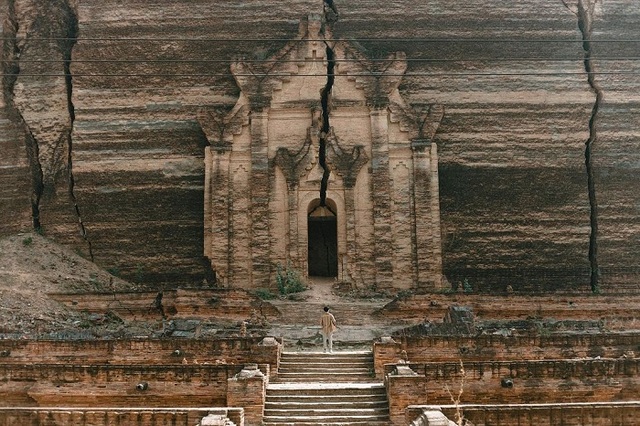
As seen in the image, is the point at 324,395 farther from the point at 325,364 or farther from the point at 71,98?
→ the point at 71,98

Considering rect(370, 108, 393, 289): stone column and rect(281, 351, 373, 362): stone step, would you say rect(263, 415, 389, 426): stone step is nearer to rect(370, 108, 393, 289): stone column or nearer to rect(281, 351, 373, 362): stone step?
rect(281, 351, 373, 362): stone step

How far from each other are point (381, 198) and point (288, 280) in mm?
4028

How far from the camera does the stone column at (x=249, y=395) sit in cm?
1228

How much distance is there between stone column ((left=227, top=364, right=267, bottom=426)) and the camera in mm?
12281

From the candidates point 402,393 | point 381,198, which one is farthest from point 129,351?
point 381,198

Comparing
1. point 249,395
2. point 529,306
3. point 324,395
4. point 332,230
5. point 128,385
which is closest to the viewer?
point 249,395

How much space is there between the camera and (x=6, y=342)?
15773mm

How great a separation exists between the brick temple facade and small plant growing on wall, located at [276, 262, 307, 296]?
284 millimetres

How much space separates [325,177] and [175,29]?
7.69m

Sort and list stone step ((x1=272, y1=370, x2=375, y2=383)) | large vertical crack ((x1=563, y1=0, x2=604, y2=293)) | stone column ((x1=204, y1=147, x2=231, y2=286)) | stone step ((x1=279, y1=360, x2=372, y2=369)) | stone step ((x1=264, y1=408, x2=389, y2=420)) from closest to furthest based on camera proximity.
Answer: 1. stone step ((x1=264, y1=408, x2=389, y2=420))
2. stone step ((x1=272, y1=370, x2=375, y2=383))
3. stone step ((x1=279, y1=360, x2=372, y2=369))
4. stone column ((x1=204, y1=147, x2=231, y2=286))
5. large vertical crack ((x1=563, y1=0, x2=604, y2=293))

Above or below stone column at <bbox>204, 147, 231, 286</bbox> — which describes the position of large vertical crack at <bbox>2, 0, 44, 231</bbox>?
above

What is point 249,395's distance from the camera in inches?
486

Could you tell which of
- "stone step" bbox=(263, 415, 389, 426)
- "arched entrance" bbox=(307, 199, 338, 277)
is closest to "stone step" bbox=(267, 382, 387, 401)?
"stone step" bbox=(263, 415, 389, 426)

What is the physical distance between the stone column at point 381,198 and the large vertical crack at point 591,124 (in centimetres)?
705
